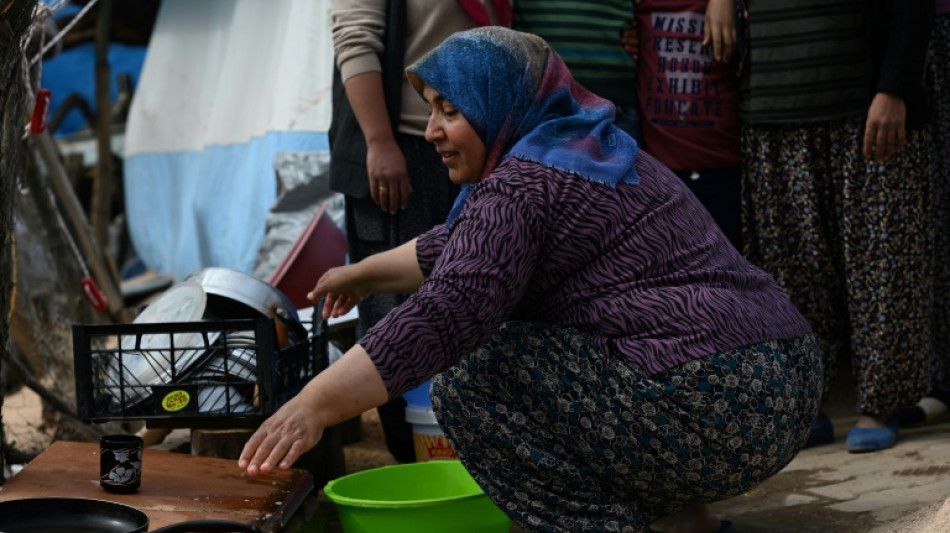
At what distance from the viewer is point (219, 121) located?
6.47 m

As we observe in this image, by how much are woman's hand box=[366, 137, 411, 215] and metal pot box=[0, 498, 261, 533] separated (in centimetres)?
144

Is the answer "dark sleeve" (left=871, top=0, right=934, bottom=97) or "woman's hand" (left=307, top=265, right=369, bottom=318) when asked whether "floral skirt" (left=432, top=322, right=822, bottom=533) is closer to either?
"woman's hand" (left=307, top=265, right=369, bottom=318)

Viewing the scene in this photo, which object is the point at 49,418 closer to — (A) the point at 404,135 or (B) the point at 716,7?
(A) the point at 404,135

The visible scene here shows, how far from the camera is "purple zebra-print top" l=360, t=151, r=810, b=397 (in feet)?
7.75

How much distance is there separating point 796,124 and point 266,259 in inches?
105

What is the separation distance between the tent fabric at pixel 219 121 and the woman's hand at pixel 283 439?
11.5ft

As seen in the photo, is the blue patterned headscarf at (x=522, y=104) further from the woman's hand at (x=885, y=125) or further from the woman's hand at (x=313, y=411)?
the woman's hand at (x=885, y=125)

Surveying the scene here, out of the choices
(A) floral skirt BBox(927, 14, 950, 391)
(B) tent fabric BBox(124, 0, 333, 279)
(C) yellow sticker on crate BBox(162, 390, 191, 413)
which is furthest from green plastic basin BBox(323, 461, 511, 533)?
(B) tent fabric BBox(124, 0, 333, 279)

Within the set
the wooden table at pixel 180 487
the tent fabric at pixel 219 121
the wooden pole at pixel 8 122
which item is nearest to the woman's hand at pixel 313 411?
the wooden table at pixel 180 487

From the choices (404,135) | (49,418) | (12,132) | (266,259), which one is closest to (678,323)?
(404,135)

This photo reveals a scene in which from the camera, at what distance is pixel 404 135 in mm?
3639

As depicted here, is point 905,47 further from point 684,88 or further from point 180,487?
point 180,487

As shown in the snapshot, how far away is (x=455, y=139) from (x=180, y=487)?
96cm

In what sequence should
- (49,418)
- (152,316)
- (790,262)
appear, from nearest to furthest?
(152,316)
(790,262)
(49,418)
